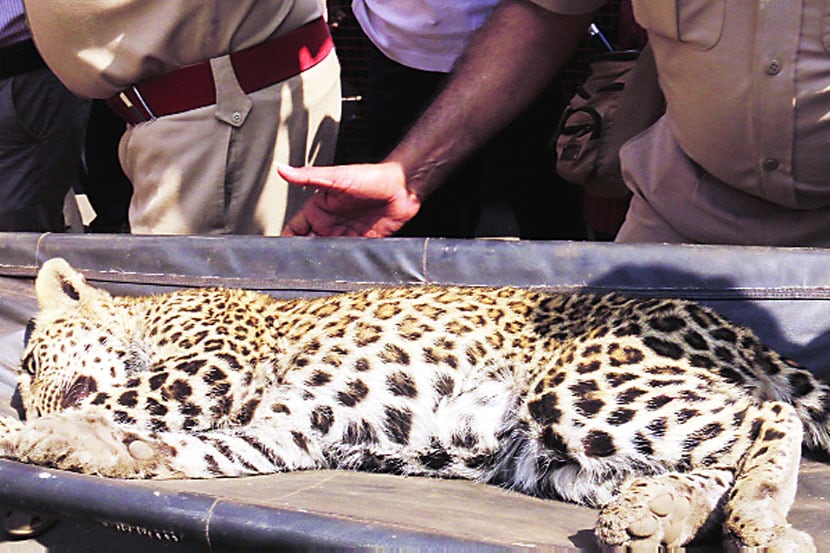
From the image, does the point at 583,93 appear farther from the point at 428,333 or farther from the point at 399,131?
the point at 428,333

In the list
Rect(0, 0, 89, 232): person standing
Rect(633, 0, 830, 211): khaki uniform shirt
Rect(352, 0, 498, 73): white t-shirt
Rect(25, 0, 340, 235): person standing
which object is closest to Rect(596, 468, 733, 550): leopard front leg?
Rect(633, 0, 830, 211): khaki uniform shirt

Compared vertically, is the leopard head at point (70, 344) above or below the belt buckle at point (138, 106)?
below

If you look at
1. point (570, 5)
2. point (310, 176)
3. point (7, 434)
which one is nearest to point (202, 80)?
point (310, 176)

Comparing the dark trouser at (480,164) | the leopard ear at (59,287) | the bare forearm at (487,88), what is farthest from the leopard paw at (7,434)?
the dark trouser at (480,164)

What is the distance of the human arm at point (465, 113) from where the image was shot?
309 centimetres

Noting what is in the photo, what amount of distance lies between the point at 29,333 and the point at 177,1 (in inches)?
45.7

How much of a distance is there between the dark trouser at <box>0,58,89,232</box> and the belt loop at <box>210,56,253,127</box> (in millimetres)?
1554

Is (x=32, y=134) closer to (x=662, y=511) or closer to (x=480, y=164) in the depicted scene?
(x=480, y=164)

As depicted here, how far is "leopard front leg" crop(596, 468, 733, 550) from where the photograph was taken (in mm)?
1896

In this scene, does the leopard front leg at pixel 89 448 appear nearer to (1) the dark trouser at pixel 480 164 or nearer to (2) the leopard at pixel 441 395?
(2) the leopard at pixel 441 395

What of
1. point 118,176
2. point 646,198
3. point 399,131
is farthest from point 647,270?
point 118,176

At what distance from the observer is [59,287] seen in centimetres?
319

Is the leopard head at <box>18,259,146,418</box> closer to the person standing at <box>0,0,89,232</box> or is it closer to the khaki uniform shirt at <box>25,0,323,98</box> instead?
the khaki uniform shirt at <box>25,0,323,98</box>

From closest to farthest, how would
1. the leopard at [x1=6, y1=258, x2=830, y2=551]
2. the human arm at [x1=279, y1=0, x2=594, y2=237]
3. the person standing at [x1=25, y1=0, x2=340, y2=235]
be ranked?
the leopard at [x1=6, y1=258, x2=830, y2=551] → the human arm at [x1=279, y1=0, x2=594, y2=237] → the person standing at [x1=25, y1=0, x2=340, y2=235]
